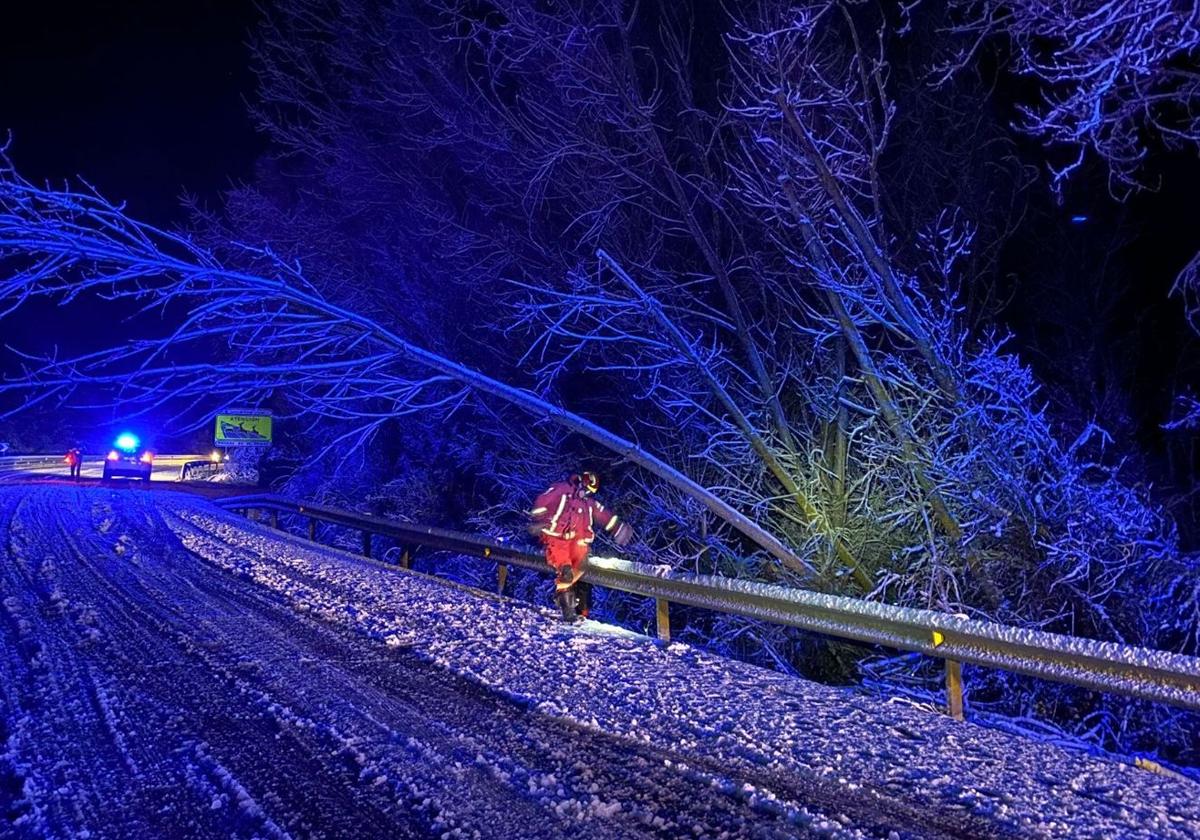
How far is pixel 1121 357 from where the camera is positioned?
46.1 ft

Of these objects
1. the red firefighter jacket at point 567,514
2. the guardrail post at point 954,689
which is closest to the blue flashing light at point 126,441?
the red firefighter jacket at point 567,514

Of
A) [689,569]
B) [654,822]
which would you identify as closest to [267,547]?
[689,569]

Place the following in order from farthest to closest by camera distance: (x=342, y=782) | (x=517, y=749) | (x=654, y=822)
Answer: (x=517, y=749)
(x=342, y=782)
(x=654, y=822)

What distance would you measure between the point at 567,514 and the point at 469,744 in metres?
3.45

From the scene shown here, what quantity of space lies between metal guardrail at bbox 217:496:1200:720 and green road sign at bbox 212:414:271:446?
20424mm

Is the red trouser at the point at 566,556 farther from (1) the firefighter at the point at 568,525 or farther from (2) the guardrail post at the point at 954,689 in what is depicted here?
(2) the guardrail post at the point at 954,689

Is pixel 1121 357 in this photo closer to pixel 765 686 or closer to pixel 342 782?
pixel 765 686

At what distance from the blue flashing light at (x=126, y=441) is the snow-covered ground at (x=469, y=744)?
89.9 feet

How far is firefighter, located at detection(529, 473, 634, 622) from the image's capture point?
25.5 ft

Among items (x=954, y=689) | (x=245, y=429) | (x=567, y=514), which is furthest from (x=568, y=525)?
(x=245, y=429)

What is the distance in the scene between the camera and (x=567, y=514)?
7848mm

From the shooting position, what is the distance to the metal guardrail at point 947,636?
15.0ft

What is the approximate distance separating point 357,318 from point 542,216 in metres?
5.28

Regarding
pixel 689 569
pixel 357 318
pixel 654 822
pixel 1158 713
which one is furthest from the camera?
pixel 689 569
